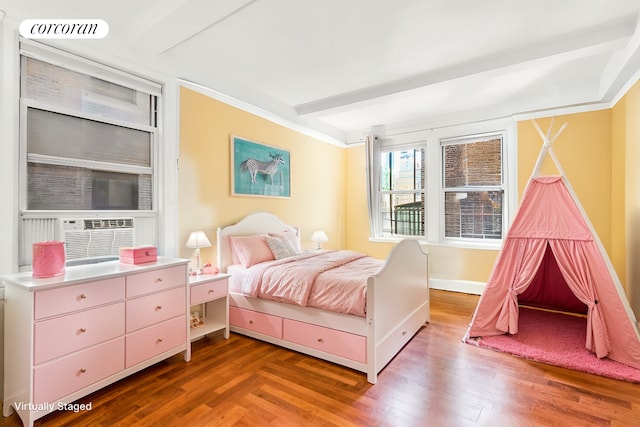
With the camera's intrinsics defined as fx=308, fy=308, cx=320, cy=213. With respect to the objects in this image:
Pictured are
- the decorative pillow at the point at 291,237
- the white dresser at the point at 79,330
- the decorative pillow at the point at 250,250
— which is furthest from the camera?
the decorative pillow at the point at 291,237

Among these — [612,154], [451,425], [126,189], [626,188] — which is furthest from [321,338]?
[612,154]

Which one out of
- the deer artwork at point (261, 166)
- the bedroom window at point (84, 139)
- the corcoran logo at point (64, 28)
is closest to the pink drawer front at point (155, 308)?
the bedroom window at point (84, 139)

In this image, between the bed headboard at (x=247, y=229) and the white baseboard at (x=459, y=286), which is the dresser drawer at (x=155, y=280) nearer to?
the bed headboard at (x=247, y=229)

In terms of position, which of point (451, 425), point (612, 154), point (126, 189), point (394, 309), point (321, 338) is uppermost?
point (612, 154)

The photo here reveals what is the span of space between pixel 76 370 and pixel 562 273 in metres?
3.81

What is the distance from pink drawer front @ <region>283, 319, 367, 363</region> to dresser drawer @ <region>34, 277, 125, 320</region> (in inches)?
53.1

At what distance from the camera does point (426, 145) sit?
4902 mm

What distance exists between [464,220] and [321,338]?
3199 mm

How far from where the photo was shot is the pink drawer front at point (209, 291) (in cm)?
270

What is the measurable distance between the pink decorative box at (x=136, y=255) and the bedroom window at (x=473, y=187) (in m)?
4.07

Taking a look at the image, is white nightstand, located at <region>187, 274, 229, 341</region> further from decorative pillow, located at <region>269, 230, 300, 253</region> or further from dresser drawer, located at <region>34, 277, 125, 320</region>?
decorative pillow, located at <region>269, 230, 300, 253</region>

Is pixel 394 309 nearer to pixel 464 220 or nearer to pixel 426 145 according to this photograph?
pixel 464 220

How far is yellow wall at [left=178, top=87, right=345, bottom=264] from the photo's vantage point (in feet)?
10.2

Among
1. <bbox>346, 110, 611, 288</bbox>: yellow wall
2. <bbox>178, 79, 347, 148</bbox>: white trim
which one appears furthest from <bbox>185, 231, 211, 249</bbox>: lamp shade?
<bbox>346, 110, 611, 288</bbox>: yellow wall
